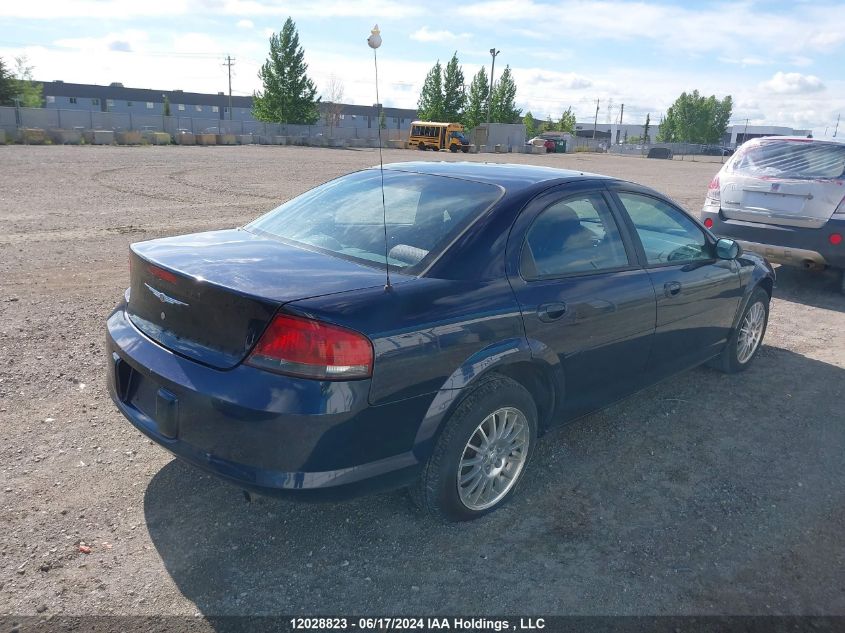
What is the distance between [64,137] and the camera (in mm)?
37469

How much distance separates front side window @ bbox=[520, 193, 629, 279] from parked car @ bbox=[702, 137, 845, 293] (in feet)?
15.7

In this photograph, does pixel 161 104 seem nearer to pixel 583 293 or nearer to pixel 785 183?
pixel 785 183

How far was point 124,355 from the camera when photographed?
2.99m

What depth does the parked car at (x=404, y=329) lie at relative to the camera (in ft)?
8.23

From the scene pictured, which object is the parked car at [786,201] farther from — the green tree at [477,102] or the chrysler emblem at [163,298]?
the green tree at [477,102]

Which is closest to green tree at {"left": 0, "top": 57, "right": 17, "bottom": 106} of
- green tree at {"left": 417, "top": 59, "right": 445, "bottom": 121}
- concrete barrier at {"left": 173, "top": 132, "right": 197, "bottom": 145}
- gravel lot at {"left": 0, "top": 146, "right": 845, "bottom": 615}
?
concrete barrier at {"left": 173, "top": 132, "right": 197, "bottom": 145}

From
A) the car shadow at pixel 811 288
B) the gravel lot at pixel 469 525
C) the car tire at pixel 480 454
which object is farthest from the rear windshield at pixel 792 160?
the car tire at pixel 480 454

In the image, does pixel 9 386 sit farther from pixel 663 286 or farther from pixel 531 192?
pixel 663 286

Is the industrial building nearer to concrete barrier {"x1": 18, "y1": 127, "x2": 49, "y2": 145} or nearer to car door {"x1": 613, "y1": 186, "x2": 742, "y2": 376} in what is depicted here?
concrete barrier {"x1": 18, "y1": 127, "x2": 49, "y2": 145}

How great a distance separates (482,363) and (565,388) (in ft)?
2.38

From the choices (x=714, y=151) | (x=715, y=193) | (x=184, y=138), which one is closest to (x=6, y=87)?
(x=184, y=138)

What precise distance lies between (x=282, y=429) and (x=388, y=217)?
1428 mm

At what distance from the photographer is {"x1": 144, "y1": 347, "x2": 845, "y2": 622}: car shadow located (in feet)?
8.83

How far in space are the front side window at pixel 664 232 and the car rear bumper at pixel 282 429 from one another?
2.03 m
